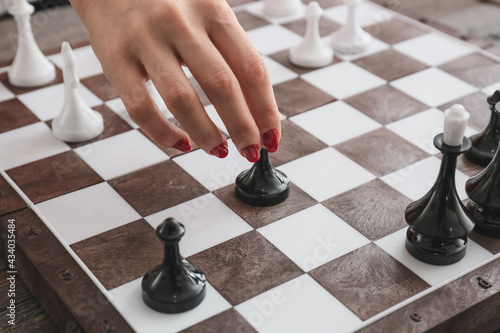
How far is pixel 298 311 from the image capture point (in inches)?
40.0

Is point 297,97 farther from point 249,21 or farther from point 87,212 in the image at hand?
point 87,212

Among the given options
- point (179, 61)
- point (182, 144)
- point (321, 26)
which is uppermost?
point (179, 61)

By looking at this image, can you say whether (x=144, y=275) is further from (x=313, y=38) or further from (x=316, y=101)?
(x=313, y=38)

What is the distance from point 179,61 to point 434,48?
1035mm

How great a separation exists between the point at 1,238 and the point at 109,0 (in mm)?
481

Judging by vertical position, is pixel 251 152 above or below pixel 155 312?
above

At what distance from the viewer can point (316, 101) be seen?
1.60m

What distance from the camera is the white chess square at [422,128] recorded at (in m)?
1.44

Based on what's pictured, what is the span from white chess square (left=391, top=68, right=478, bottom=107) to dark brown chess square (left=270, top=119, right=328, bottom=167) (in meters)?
0.31

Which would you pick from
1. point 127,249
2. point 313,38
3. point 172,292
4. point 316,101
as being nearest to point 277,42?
point 313,38

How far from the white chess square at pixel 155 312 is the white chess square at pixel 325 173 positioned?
1.05 feet

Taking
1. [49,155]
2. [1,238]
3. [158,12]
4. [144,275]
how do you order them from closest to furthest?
[158,12] < [144,275] < [1,238] < [49,155]

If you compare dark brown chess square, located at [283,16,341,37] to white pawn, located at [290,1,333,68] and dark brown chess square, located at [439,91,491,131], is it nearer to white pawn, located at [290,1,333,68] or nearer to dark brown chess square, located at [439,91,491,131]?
white pawn, located at [290,1,333,68]

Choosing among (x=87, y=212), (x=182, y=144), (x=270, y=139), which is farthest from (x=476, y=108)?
(x=87, y=212)
